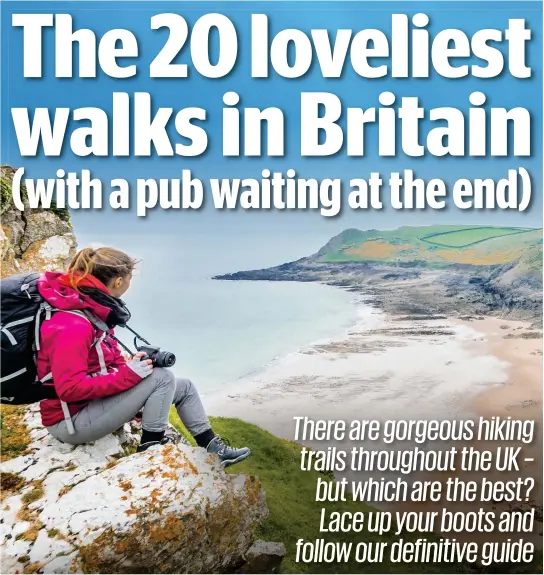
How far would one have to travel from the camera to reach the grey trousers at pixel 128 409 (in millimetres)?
4859

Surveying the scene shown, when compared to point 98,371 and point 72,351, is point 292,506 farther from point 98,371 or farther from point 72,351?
point 72,351

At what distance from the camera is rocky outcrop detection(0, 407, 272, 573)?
4520 mm

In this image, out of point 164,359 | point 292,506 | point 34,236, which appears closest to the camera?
point 164,359

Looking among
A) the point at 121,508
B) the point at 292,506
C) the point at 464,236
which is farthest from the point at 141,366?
the point at 464,236

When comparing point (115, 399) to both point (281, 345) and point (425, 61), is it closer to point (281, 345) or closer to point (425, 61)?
point (425, 61)

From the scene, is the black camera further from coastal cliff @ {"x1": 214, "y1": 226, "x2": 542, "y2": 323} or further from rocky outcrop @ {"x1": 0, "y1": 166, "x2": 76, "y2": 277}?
coastal cliff @ {"x1": 214, "y1": 226, "x2": 542, "y2": 323}

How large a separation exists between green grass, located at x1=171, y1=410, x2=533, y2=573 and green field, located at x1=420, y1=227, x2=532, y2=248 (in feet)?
67.3

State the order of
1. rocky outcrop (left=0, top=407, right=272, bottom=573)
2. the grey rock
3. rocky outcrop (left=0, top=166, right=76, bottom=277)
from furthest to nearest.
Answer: rocky outcrop (left=0, top=166, right=76, bottom=277) → the grey rock → rocky outcrop (left=0, top=407, right=272, bottom=573)

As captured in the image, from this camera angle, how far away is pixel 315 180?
8.20 m

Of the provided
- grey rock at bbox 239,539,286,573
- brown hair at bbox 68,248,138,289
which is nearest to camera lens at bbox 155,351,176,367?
brown hair at bbox 68,248,138,289

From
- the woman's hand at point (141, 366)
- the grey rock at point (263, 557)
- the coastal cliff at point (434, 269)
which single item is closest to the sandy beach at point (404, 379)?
the coastal cliff at point (434, 269)

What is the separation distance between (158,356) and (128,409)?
0.55 metres

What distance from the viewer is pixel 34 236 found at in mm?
9828

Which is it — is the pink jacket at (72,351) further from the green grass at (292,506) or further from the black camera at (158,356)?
the green grass at (292,506)
